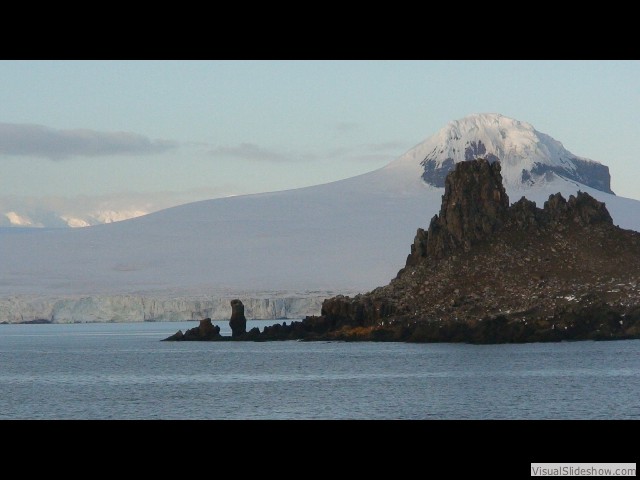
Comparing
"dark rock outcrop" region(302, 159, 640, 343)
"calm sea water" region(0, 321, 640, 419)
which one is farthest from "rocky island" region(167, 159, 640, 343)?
"calm sea water" region(0, 321, 640, 419)

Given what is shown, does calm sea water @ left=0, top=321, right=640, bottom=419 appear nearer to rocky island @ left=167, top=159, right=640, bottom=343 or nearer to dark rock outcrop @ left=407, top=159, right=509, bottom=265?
rocky island @ left=167, top=159, right=640, bottom=343

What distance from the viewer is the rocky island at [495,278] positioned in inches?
5236

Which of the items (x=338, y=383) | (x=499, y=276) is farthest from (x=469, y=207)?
(x=338, y=383)

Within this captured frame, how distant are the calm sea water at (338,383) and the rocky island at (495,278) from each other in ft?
30.4

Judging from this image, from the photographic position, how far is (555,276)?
469 ft

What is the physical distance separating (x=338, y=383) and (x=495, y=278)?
228 feet

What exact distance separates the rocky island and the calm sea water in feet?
30.4

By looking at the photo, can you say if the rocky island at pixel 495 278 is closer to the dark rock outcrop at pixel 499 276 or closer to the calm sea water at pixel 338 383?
the dark rock outcrop at pixel 499 276

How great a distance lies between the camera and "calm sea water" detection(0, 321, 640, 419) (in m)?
58.8

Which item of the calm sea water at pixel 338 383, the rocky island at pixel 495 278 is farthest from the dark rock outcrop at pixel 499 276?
the calm sea water at pixel 338 383

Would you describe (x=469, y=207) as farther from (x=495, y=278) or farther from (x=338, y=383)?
(x=338, y=383)
